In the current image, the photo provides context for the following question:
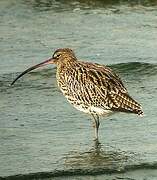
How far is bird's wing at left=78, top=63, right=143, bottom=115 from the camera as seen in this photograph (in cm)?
1019

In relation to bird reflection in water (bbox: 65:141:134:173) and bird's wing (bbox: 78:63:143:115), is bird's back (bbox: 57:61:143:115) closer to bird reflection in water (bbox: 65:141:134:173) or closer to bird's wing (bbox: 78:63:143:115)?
bird's wing (bbox: 78:63:143:115)

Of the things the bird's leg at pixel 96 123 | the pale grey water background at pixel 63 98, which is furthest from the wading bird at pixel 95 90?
the pale grey water background at pixel 63 98

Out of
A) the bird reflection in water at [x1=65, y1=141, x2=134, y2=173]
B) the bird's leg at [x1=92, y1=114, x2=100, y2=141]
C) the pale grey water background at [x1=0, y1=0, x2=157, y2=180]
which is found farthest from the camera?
the bird's leg at [x1=92, y1=114, x2=100, y2=141]

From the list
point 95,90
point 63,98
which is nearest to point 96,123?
point 95,90

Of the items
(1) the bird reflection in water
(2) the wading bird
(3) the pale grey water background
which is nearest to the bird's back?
(2) the wading bird

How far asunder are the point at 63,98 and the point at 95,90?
1.56 m

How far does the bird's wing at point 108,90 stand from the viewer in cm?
1019

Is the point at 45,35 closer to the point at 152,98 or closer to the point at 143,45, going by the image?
the point at 143,45

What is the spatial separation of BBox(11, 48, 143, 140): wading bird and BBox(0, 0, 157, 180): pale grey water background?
0.89 ft

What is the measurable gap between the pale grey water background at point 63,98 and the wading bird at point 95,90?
Result: 0.27 m

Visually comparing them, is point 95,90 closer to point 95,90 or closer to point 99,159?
point 95,90

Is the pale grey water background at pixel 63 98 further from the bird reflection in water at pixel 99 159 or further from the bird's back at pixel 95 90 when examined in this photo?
the bird's back at pixel 95 90

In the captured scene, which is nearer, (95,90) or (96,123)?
(96,123)

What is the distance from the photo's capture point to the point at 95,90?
416 inches
